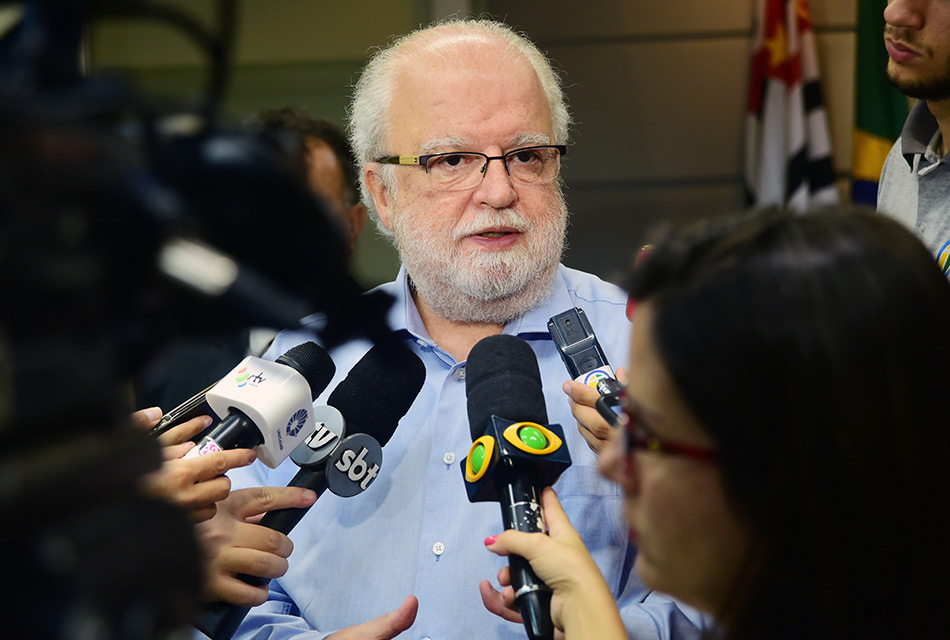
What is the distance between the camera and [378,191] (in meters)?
2.12

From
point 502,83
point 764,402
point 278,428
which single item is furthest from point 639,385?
point 502,83

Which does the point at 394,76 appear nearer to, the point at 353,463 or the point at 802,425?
the point at 353,463

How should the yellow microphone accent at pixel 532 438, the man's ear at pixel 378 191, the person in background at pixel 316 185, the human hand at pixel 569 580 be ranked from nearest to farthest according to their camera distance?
the human hand at pixel 569 580 < the yellow microphone accent at pixel 532 438 < the man's ear at pixel 378 191 < the person in background at pixel 316 185

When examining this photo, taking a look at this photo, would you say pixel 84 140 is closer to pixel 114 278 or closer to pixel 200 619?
pixel 114 278

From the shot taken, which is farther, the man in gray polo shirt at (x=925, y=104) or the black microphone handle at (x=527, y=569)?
the man in gray polo shirt at (x=925, y=104)

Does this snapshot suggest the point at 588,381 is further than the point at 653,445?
Yes

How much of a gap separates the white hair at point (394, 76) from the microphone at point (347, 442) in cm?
69

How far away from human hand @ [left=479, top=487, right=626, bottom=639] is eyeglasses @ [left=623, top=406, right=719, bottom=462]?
195mm

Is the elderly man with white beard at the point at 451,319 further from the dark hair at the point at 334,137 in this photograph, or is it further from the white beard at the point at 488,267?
the dark hair at the point at 334,137

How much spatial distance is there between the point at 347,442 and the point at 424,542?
1.01 feet

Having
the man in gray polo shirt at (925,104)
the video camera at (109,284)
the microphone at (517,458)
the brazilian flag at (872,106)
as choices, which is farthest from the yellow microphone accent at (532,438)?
the brazilian flag at (872,106)

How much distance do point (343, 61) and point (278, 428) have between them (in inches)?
122

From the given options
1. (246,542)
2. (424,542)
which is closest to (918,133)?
(424,542)

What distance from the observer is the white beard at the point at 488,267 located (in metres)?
1.86
